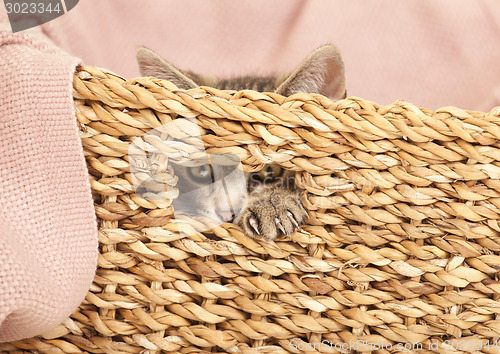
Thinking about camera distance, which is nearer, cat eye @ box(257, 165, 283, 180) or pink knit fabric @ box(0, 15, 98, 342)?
pink knit fabric @ box(0, 15, 98, 342)

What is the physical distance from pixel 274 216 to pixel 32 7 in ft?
3.21

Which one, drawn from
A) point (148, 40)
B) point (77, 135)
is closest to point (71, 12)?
point (148, 40)

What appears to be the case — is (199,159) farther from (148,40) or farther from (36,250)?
(148,40)

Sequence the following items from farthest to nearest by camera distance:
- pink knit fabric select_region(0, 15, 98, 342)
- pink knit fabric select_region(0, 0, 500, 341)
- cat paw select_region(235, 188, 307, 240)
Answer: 1. pink knit fabric select_region(0, 0, 500, 341)
2. cat paw select_region(235, 188, 307, 240)
3. pink knit fabric select_region(0, 15, 98, 342)

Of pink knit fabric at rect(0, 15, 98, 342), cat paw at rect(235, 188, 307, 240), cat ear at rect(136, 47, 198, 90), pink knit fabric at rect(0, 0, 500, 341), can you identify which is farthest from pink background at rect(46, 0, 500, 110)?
pink knit fabric at rect(0, 15, 98, 342)

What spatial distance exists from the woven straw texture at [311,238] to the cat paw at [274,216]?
0.02 meters

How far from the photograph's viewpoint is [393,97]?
1601mm

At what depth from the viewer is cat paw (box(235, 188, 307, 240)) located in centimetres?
76

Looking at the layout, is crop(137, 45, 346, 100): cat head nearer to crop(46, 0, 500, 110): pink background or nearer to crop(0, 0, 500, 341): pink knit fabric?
crop(0, 0, 500, 341): pink knit fabric

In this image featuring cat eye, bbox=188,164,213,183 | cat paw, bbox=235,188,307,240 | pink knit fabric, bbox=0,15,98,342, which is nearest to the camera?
pink knit fabric, bbox=0,15,98,342

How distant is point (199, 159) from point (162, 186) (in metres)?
0.08

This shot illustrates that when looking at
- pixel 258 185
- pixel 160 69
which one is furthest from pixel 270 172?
pixel 160 69

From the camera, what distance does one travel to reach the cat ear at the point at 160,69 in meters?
1.09

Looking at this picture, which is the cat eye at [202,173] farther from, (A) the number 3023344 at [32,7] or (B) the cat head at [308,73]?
(A) the number 3023344 at [32,7]
